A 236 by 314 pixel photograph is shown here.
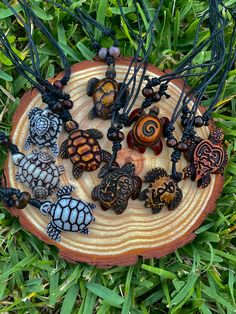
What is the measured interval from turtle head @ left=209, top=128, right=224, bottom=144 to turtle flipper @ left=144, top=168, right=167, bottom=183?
0.24 meters

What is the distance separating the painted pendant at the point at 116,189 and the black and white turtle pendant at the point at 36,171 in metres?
0.16

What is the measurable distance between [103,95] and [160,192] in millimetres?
408

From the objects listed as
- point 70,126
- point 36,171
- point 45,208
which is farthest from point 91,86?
point 45,208

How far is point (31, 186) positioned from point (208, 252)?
69 centimetres

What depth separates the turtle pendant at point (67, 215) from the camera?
5.40 ft

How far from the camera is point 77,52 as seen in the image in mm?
1948

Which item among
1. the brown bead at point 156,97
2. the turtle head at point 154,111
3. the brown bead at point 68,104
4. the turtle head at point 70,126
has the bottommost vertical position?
the turtle head at point 70,126

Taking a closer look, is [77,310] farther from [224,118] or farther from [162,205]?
[224,118]

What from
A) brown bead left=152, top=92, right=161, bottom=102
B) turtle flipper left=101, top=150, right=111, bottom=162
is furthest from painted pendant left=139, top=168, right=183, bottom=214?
brown bead left=152, top=92, right=161, bottom=102

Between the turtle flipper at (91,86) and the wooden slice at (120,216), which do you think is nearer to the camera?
the wooden slice at (120,216)

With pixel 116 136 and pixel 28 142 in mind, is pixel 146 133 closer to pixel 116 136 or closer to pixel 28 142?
pixel 116 136

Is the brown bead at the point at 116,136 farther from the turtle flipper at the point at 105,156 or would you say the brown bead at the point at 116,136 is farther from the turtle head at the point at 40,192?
the turtle head at the point at 40,192

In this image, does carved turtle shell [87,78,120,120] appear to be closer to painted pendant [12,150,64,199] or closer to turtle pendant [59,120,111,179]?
turtle pendant [59,120,111,179]

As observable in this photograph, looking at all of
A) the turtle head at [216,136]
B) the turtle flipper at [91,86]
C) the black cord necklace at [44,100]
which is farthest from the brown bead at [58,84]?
the turtle head at [216,136]
